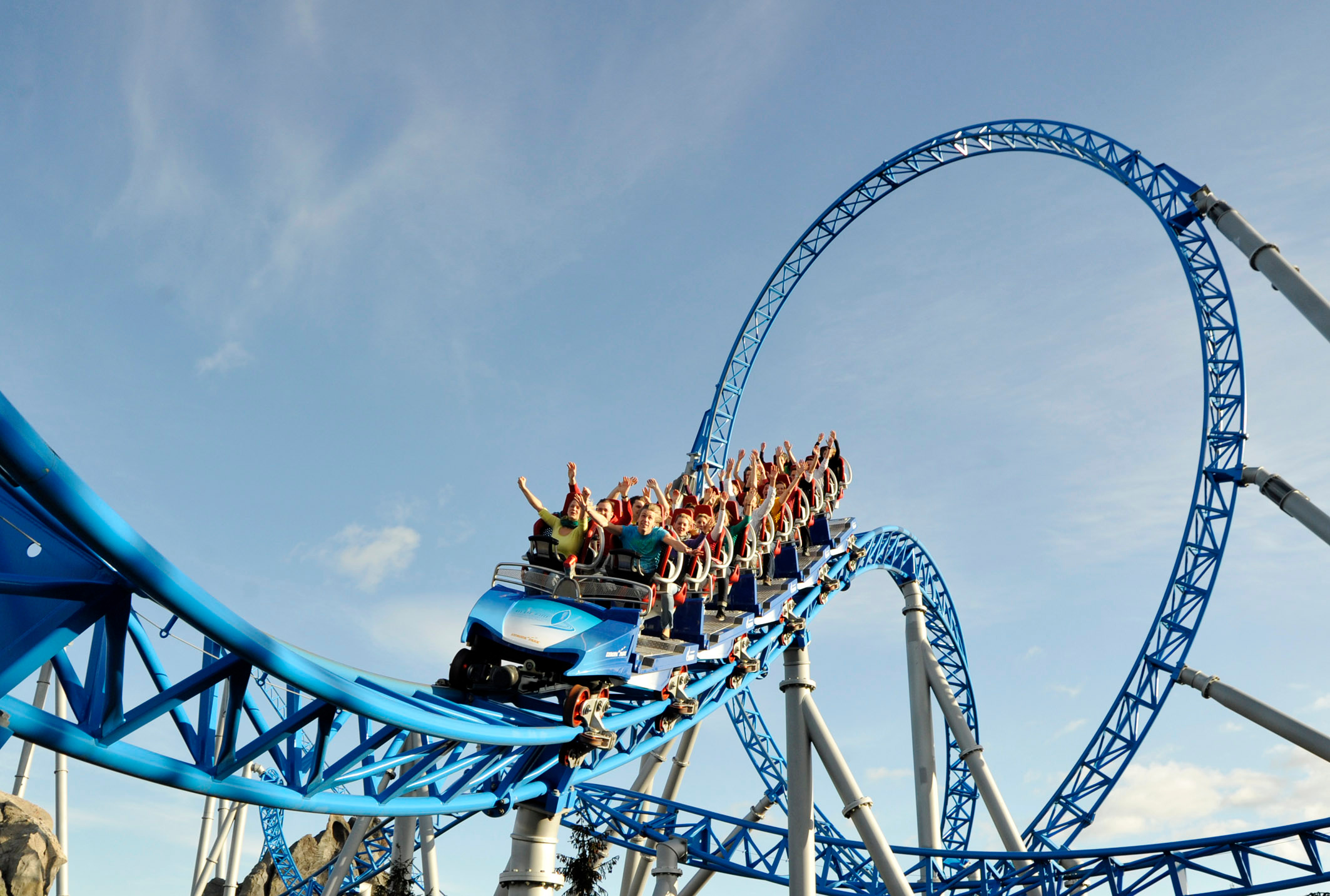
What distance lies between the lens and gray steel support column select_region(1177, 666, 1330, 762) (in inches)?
343

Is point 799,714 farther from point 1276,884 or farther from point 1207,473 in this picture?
point 1207,473

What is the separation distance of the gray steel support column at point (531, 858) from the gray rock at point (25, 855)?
926 cm

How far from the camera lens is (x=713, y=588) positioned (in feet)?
25.1

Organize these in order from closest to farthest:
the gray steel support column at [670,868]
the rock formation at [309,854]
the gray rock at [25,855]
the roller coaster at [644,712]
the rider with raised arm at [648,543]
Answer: the roller coaster at [644,712] → the rider with raised arm at [648,543] → the gray steel support column at [670,868] → the gray rock at [25,855] → the rock formation at [309,854]

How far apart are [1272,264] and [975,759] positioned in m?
5.88

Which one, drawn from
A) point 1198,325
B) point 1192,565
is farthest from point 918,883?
point 1198,325

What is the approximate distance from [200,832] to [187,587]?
12002 millimetres

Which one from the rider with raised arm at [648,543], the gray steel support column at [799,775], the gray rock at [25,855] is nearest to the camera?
the rider with raised arm at [648,543]

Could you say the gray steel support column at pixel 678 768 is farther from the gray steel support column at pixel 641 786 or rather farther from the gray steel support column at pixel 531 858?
the gray steel support column at pixel 531 858

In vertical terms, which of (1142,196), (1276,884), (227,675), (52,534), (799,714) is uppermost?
(1142,196)

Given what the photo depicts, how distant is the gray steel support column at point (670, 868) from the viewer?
9570 millimetres

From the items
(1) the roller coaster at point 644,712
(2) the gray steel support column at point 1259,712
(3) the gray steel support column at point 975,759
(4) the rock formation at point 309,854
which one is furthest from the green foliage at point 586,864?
(4) the rock formation at point 309,854

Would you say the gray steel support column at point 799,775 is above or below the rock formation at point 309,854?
below

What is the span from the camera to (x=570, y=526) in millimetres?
6473
